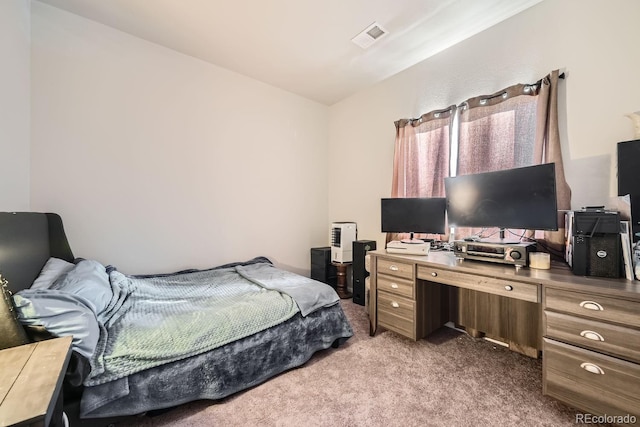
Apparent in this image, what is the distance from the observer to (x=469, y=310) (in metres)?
2.26

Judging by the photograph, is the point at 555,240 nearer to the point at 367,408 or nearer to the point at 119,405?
the point at 367,408

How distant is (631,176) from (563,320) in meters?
0.90

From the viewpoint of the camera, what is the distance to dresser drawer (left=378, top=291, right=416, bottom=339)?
2.00 meters

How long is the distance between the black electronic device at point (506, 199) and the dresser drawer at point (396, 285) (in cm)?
64

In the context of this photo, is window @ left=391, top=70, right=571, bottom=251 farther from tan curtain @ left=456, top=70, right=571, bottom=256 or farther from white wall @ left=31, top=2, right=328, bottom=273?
white wall @ left=31, top=2, right=328, bottom=273

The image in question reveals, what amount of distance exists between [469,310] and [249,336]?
1.86m


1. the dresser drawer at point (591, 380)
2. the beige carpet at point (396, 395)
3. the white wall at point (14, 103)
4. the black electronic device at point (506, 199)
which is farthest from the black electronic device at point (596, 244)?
the white wall at point (14, 103)

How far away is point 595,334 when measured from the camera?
47.9 inches

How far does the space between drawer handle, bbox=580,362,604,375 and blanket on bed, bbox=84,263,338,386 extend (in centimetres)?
142

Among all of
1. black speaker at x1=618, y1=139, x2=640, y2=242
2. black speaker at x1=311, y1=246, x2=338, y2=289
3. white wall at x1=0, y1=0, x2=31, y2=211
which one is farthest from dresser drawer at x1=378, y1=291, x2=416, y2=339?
white wall at x1=0, y1=0, x2=31, y2=211

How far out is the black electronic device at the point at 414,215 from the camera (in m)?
2.35

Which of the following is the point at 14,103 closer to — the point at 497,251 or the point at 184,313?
the point at 184,313

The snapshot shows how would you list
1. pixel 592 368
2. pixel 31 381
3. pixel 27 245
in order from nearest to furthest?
1. pixel 31 381
2. pixel 592 368
3. pixel 27 245

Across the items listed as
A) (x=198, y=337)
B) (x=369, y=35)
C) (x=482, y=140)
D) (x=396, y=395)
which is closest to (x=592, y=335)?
(x=396, y=395)
